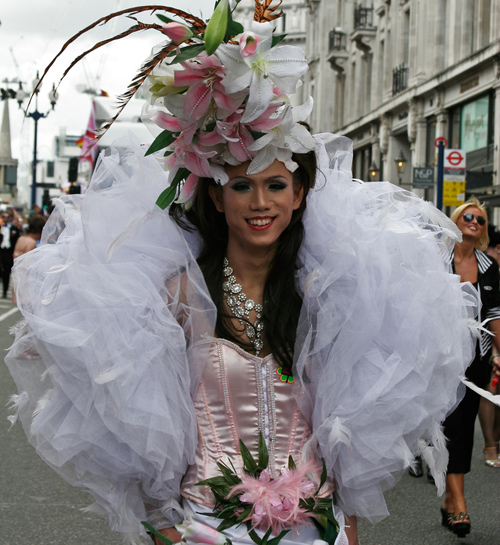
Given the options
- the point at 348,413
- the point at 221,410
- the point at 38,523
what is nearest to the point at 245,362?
the point at 221,410

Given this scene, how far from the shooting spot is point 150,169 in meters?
2.94

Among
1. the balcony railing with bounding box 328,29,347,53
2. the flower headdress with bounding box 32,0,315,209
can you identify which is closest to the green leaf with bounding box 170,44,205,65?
the flower headdress with bounding box 32,0,315,209

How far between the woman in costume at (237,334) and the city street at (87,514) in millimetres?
2887

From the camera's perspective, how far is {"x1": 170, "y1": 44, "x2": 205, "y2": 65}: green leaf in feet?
8.14

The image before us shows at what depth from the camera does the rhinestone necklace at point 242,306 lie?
9.16 ft

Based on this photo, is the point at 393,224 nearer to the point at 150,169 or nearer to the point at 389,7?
the point at 150,169

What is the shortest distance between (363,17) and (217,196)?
125ft

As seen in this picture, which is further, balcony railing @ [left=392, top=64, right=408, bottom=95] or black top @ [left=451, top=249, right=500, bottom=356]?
balcony railing @ [left=392, top=64, right=408, bottom=95]

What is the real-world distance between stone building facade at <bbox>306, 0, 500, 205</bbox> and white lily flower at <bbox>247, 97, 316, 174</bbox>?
15552 mm

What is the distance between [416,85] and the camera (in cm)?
3095

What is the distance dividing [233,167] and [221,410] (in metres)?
0.72

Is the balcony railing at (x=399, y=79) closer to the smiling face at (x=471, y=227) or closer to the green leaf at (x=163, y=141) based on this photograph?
the smiling face at (x=471, y=227)

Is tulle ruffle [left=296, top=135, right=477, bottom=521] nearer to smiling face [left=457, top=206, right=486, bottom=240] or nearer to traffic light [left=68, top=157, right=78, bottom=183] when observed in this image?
smiling face [left=457, top=206, right=486, bottom=240]

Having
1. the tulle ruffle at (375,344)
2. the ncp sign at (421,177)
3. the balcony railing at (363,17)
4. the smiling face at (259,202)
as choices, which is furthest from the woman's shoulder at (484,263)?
the balcony railing at (363,17)
